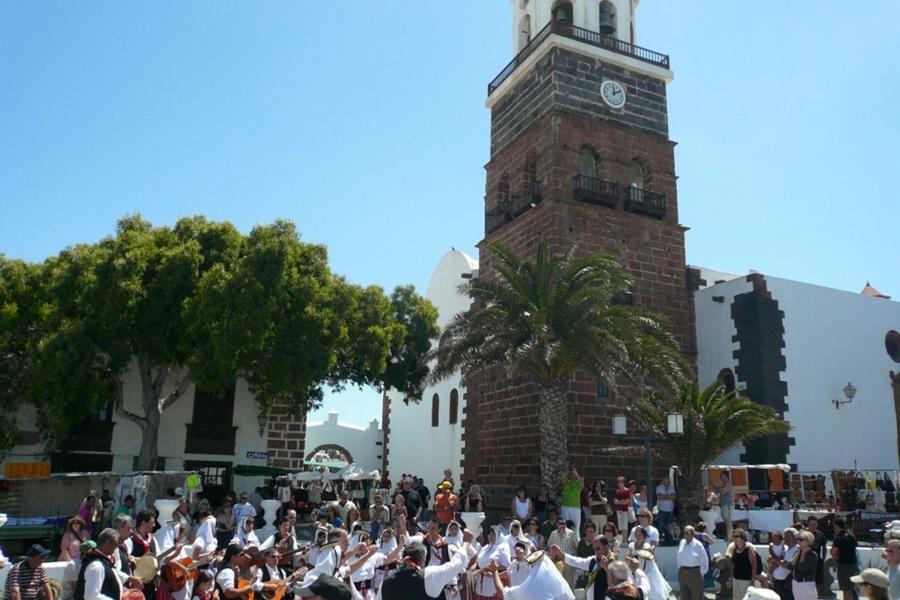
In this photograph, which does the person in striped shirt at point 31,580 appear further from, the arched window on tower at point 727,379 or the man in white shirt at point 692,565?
the arched window on tower at point 727,379

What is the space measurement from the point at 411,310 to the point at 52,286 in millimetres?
10284

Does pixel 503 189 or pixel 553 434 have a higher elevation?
pixel 503 189

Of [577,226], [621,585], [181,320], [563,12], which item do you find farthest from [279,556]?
[563,12]

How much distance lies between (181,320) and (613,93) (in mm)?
14850

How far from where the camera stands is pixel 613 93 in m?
25.1

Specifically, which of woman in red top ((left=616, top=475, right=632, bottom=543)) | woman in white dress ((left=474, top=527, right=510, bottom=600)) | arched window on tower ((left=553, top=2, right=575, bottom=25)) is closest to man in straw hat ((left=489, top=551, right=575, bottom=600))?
woman in white dress ((left=474, top=527, right=510, bottom=600))

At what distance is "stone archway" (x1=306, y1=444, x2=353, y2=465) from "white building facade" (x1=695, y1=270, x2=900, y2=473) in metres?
22.1

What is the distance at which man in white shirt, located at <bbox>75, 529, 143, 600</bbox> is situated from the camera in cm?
680

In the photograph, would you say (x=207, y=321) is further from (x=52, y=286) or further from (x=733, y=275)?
(x=733, y=275)

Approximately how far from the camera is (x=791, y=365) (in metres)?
23.5

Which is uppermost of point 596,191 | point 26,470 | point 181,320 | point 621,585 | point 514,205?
point 596,191

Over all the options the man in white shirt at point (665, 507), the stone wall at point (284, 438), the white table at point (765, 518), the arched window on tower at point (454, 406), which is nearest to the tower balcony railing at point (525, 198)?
the arched window on tower at point (454, 406)

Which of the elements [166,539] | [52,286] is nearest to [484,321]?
[166,539]

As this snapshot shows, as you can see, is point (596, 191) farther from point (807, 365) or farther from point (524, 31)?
point (807, 365)
